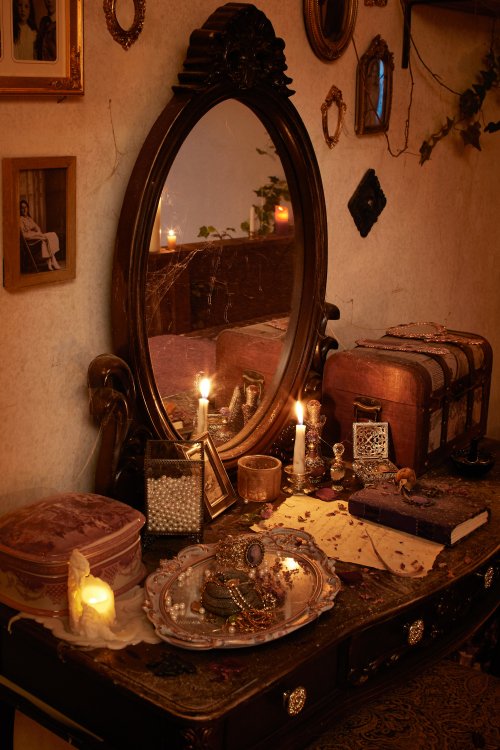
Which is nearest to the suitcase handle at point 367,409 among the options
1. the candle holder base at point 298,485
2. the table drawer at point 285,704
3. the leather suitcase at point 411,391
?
the leather suitcase at point 411,391

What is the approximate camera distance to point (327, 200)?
2787 mm

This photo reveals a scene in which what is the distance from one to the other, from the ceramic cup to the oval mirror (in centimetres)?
6

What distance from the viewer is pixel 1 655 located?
73.4 inches

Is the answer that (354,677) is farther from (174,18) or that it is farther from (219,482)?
(174,18)

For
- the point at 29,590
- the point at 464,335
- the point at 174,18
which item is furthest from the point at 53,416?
the point at 464,335

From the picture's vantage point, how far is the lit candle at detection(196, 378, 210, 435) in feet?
7.54

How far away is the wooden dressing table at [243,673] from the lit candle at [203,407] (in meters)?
0.27

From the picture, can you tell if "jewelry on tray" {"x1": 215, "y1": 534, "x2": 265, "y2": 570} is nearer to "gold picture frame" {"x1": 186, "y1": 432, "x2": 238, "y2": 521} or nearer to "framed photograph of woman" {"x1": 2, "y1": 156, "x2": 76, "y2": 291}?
"gold picture frame" {"x1": 186, "y1": 432, "x2": 238, "y2": 521}

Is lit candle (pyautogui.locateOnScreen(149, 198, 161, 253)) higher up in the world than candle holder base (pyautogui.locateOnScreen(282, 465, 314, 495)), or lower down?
higher up

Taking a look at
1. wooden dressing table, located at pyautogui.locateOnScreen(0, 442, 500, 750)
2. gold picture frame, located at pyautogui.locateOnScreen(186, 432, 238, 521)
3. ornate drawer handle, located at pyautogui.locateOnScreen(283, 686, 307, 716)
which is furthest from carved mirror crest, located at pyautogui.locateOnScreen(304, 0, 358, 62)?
ornate drawer handle, located at pyautogui.locateOnScreen(283, 686, 307, 716)

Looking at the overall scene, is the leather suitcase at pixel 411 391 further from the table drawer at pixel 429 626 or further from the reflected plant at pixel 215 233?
the reflected plant at pixel 215 233

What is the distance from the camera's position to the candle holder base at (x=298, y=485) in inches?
95.1

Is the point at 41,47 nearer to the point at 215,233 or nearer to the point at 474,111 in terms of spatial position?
the point at 215,233

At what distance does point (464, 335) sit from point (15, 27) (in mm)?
1740
